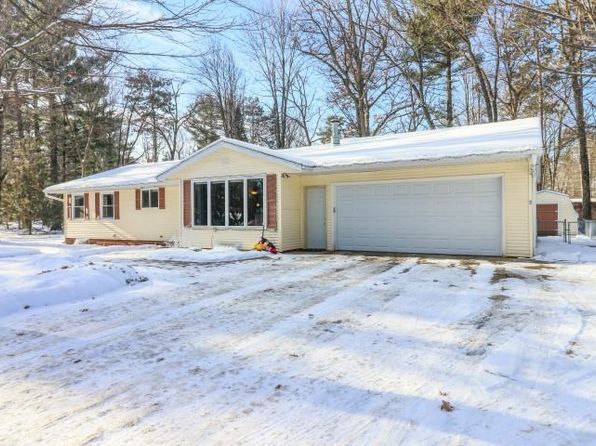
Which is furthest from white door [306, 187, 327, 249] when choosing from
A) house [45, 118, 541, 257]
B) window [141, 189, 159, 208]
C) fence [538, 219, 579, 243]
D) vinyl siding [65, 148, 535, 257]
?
fence [538, 219, 579, 243]

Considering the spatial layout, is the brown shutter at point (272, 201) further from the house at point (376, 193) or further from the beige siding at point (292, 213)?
the beige siding at point (292, 213)

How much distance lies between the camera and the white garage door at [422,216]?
35.4ft

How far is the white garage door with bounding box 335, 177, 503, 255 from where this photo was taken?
35.4 feet

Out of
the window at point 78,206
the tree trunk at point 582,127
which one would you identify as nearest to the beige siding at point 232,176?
the window at point 78,206

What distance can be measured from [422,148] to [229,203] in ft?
19.3

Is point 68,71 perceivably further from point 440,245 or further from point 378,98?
point 378,98

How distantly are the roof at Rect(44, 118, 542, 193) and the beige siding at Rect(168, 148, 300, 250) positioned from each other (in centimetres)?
25

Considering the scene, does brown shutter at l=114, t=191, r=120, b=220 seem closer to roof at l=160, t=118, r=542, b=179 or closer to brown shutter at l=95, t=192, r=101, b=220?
brown shutter at l=95, t=192, r=101, b=220

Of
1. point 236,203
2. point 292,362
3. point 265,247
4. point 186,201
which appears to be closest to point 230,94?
point 186,201

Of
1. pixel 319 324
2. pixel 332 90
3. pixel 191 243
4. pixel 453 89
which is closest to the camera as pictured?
pixel 319 324

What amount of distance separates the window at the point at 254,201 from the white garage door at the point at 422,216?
228 centimetres

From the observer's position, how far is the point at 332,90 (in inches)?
974

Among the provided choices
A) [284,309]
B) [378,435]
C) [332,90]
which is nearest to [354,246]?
[284,309]

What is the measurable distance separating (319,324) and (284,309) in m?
0.80
